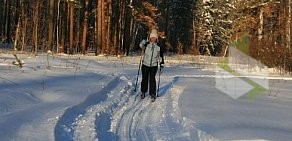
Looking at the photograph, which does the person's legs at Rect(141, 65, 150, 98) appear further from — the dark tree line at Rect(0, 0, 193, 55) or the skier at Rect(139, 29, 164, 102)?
the dark tree line at Rect(0, 0, 193, 55)

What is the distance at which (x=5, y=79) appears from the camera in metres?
11.0

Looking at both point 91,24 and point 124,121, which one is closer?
point 124,121

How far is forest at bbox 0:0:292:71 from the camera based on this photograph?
29922 mm

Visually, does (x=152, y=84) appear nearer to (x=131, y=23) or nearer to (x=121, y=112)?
(x=121, y=112)

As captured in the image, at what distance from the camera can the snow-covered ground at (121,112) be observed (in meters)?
7.48

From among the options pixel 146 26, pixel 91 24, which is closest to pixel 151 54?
pixel 91 24

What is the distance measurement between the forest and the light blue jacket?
1.23 m

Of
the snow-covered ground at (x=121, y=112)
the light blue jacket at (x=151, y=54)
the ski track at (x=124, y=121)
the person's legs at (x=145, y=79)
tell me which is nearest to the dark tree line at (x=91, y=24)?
the person's legs at (x=145, y=79)

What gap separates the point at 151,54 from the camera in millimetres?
13852

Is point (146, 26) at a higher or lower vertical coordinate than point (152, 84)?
higher

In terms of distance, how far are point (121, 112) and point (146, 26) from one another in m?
47.6

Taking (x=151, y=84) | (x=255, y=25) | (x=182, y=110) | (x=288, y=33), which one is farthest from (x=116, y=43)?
(x=182, y=110)

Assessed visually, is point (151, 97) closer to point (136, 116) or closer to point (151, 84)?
point (151, 84)

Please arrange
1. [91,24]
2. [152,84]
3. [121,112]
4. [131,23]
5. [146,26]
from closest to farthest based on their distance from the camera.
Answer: [121,112] < [152,84] < [131,23] < [91,24] < [146,26]
